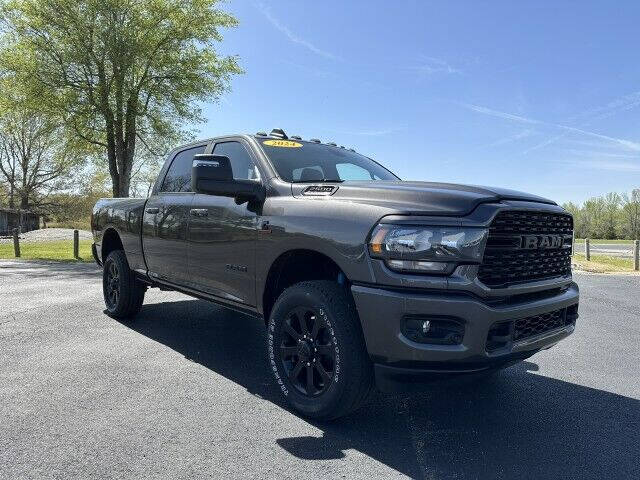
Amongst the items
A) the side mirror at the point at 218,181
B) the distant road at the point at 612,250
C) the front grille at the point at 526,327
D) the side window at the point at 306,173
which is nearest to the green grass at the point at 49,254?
the side window at the point at 306,173

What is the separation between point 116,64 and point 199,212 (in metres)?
18.0

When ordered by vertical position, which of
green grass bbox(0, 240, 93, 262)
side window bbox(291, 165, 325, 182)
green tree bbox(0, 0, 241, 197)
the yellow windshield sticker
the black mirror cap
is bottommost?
green grass bbox(0, 240, 93, 262)

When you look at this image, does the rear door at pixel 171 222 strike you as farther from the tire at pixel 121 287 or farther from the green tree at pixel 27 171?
the green tree at pixel 27 171

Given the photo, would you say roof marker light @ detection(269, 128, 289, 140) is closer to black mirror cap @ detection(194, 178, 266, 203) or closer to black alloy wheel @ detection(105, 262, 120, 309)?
black mirror cap @ detection(194, 178, 266, 203)

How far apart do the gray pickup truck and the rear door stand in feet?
1.27

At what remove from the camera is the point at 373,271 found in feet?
9.02

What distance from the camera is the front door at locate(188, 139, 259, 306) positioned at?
12.2ft

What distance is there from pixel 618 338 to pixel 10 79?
74.0 ft

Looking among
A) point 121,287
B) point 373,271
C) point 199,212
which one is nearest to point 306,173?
point 199,212

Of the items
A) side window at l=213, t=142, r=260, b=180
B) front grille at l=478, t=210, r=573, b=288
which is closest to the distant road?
front grille at l=478, t=210, r=573, b=288

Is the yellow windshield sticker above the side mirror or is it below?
above

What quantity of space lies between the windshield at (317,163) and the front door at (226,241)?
222 millimetres

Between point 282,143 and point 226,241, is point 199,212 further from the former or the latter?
point 282,143

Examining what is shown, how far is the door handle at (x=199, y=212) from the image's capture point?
4211 millimetres
